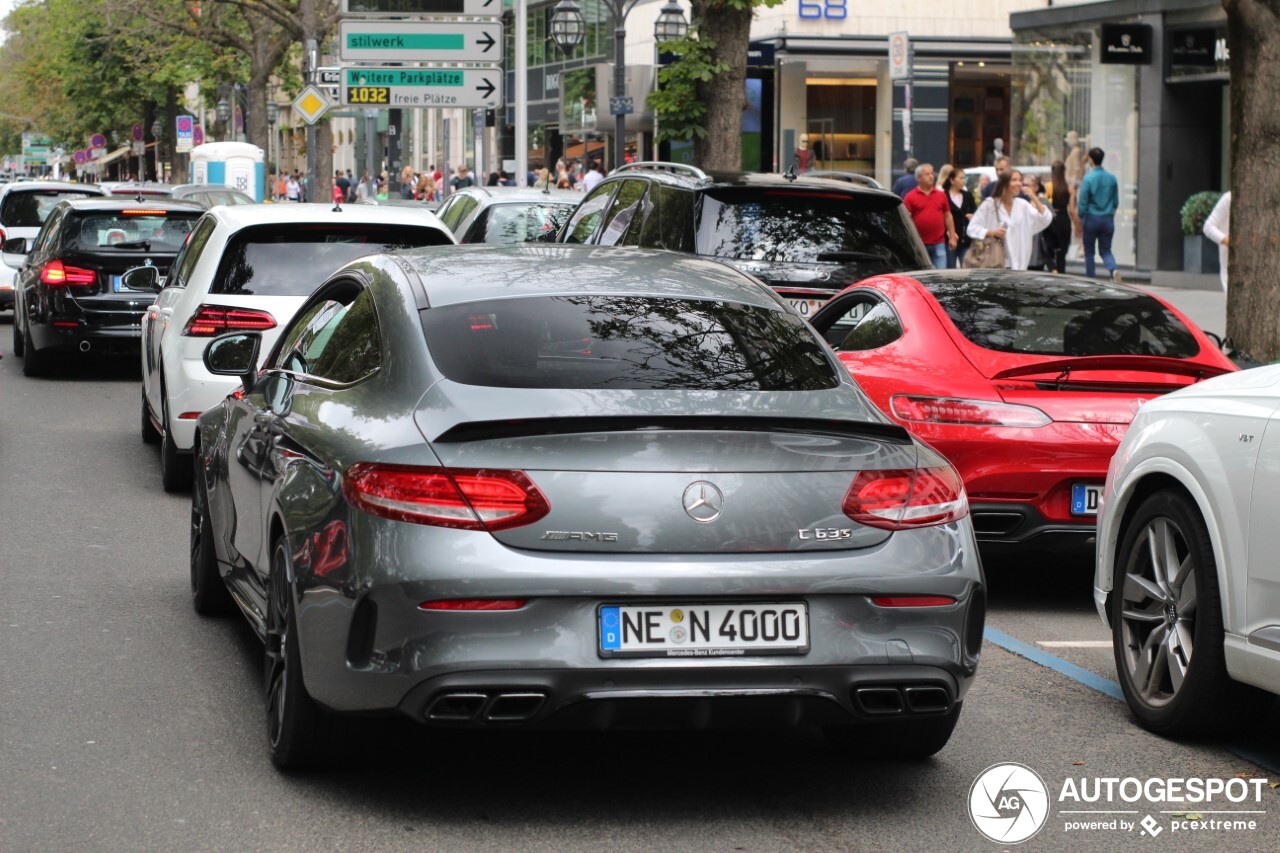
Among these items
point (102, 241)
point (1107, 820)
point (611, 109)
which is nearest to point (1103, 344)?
point (1107, 820)

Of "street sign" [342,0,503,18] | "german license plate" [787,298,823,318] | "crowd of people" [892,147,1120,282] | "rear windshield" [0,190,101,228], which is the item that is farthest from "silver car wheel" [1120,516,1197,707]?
"street sign" [342,0,503,18]

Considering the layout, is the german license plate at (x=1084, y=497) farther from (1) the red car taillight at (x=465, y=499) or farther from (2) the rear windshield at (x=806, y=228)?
(2) the rear windshield at (x=806, y=228)

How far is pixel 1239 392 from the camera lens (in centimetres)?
597

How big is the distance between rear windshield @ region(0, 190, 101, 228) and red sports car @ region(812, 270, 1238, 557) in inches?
776

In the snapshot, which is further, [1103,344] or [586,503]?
[1103,344]

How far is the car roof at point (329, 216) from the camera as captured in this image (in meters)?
11.3

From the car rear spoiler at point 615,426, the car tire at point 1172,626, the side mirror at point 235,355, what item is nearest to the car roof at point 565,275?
the car rear spoiler at point 615,426

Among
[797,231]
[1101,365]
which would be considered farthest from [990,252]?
[1101,365]

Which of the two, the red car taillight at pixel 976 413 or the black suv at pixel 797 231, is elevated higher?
the black suv at pixel 797 231

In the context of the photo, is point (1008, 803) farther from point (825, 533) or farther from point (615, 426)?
point (615, 426)

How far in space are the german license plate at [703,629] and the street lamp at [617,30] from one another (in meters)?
21.8

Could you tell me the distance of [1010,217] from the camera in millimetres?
22969

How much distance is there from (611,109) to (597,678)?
24.0 metres

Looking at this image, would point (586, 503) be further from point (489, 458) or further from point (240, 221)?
point (240, 221)
